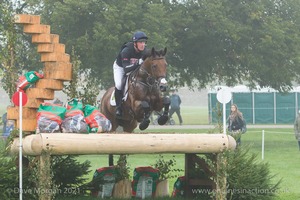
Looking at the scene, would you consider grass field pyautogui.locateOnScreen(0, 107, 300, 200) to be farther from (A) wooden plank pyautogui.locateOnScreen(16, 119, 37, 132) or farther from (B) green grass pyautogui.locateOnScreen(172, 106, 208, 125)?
(B) green grass pyautogui.locateOnScreen(172, 106, 208, 125)

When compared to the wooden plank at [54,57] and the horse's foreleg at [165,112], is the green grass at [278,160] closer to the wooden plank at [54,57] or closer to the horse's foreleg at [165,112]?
the horse's foreleg at [165,112]

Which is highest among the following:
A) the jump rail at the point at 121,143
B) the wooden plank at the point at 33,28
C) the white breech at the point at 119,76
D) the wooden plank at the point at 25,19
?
the wooden plank at the point at 25,19

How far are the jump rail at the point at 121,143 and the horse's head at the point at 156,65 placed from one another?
993mm

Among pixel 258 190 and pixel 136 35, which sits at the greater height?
pixel 136 35

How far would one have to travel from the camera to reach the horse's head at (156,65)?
10.4m

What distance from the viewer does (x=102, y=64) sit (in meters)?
27.0

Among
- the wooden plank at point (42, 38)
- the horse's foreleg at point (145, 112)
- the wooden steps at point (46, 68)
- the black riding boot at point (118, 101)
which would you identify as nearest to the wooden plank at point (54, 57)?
the wooden steps at point (46, 68)

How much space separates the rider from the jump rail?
178cm

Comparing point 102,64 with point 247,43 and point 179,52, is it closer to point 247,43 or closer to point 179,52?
point 179,52

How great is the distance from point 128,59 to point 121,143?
7.20 feet

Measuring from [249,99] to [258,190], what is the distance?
3656 centimetres

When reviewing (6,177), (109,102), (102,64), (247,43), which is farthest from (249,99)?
(6,177)

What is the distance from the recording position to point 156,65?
34.1 feet

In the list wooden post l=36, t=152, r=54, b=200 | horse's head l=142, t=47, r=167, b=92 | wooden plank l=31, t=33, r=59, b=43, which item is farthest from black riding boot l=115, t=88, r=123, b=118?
wooden post l=36, t=152, r=54, b=200
